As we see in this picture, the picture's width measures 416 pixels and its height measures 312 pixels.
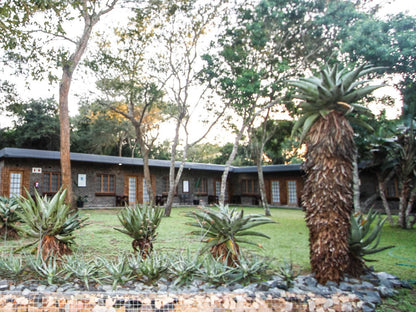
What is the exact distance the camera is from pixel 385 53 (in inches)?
337

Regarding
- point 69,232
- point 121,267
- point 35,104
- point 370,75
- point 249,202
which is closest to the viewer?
point 121,267

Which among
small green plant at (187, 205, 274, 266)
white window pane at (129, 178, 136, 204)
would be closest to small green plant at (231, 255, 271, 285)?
small green plant at (187, 205, 274, 266)

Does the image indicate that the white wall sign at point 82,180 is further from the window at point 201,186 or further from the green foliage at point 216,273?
the green foliage at point 216,273

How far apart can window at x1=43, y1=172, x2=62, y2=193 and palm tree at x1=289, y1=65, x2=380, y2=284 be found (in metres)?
16.3

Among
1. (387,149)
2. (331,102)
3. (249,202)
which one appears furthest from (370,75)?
(249,202)

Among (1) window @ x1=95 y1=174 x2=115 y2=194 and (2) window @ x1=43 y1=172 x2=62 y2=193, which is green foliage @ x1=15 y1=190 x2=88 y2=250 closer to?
(2) window @ x1=43 y1=172 x2=62 y2=193

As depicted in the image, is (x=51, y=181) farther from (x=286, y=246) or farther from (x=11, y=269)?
(x=11, y=269)

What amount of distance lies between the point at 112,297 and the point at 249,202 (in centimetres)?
2087

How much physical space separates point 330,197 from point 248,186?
805 inches

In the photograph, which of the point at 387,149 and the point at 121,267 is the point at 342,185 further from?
the point at 387,149

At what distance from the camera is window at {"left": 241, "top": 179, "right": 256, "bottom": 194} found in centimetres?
2353

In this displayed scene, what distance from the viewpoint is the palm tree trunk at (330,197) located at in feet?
11.5

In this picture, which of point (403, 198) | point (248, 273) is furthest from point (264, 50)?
point (248, 273)

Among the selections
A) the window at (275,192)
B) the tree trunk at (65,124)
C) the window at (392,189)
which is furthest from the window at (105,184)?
the window at (392,189)
